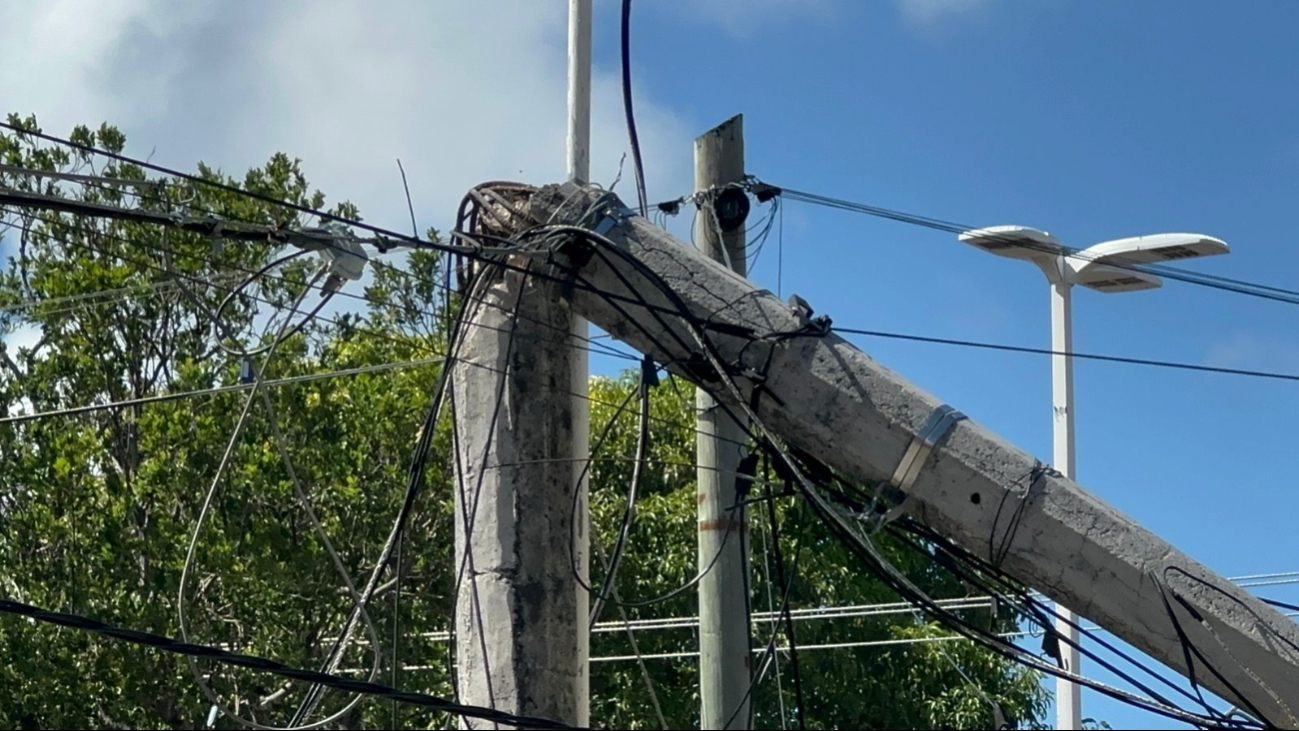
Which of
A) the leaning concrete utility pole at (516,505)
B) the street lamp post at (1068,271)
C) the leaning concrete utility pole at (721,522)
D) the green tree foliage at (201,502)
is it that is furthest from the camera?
the green tree foliage at (201,502)

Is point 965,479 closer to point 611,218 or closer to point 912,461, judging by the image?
point 912,461

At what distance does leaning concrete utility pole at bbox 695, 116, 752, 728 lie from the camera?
7.86 m

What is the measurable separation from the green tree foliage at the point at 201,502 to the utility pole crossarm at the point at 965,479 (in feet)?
32.9

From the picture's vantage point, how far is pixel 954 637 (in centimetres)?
2127

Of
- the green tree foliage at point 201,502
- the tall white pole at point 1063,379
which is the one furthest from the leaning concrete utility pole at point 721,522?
the green tree foliage at point 201,502

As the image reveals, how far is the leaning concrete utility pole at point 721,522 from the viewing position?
786cm

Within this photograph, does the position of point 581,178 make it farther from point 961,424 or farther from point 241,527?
point 241,527

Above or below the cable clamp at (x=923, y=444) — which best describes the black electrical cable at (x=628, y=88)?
above

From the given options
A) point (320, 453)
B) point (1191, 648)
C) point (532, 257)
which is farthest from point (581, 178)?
point (320, 453)

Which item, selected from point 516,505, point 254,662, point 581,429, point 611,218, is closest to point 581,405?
point 581,429

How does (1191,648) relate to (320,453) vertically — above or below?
below

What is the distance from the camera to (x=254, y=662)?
17.8 feet

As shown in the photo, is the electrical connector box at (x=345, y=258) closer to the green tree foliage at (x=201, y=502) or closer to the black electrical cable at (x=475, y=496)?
the black electrical cable at (x=475, y=496)

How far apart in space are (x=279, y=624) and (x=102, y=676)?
182 centimetres
